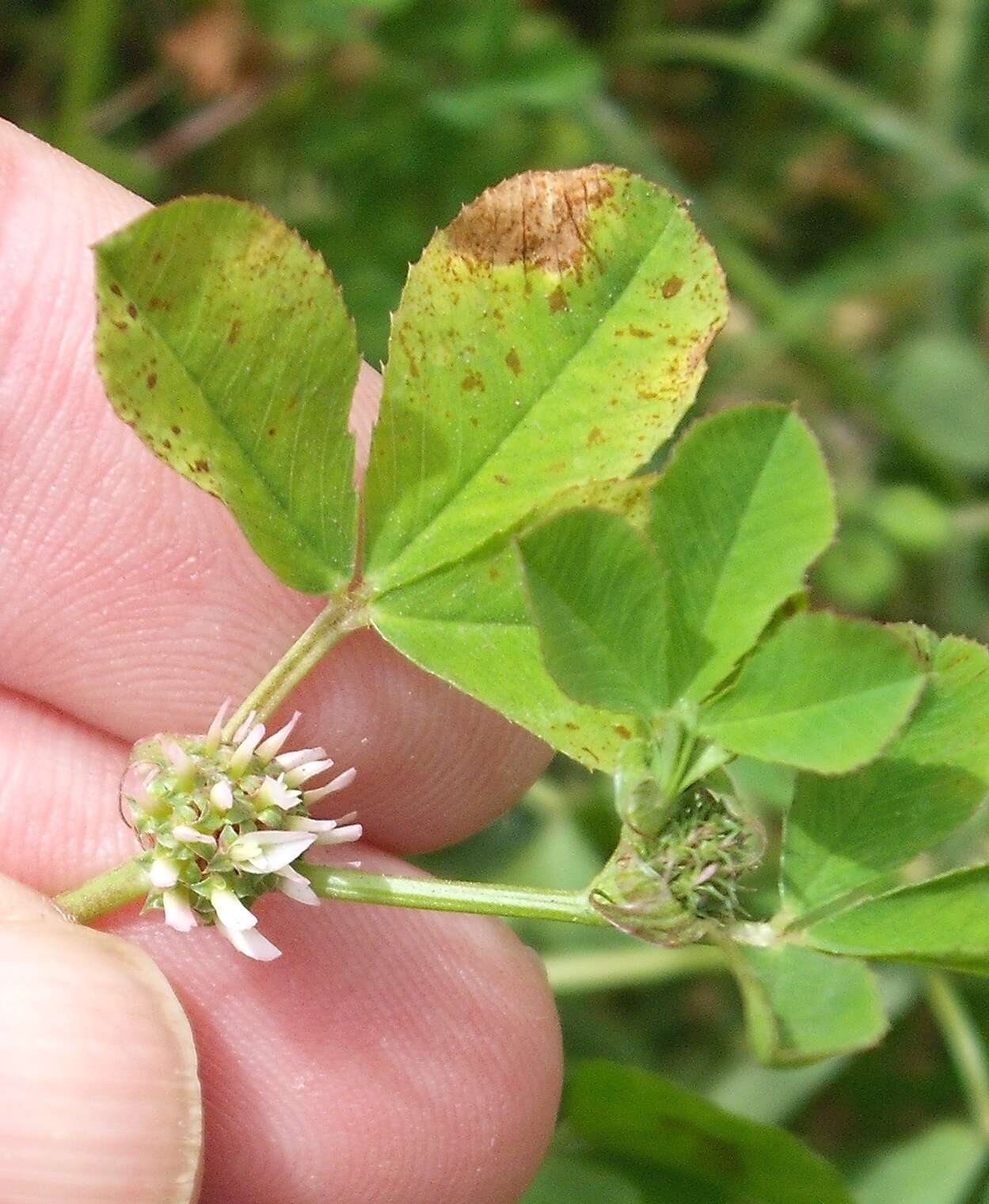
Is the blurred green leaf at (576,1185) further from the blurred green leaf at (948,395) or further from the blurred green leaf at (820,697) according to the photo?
the blurred green leaf at (948,395)

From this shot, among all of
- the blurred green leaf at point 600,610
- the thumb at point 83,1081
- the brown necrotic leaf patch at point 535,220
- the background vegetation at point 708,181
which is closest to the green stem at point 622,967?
the background vegetation at point 708,181

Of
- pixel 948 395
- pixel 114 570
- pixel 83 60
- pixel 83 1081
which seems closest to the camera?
pixel 83 1081

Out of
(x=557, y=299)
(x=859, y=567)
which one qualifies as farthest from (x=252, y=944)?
(x=859, y=567)

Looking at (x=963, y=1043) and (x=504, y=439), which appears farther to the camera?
(x=963, y=1043)

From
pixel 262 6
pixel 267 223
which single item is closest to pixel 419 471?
pixel 267 223

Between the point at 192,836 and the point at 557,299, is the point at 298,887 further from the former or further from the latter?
the point at 557,299

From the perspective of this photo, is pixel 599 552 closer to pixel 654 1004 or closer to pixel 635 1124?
pixel 635 1124

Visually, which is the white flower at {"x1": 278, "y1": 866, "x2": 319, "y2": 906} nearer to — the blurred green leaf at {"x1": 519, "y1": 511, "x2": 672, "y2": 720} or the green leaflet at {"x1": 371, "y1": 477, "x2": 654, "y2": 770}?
the green leaflet at {"x1": 371, "y1": 477, "x2": 654, "y2": 770}
